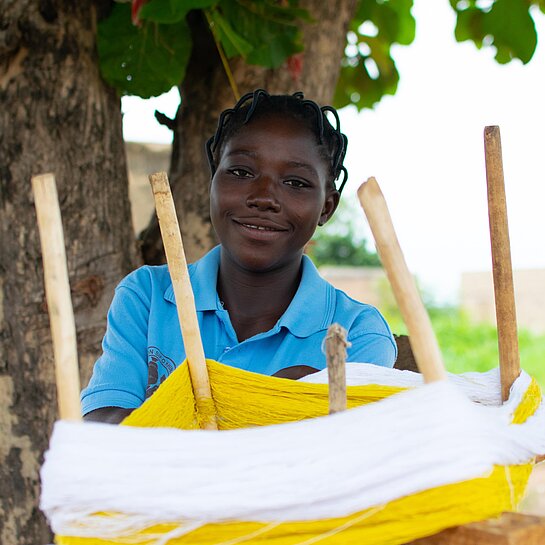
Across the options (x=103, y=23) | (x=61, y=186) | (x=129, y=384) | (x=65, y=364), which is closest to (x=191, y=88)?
(x=103, y=23)

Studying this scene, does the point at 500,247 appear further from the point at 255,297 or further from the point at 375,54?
the point at 375,54

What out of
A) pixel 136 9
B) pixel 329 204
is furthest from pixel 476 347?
pixel 329 204

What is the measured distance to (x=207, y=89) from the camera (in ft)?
8.09

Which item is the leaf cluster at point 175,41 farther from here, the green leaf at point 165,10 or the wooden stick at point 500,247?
the wooden stick at point 500,247

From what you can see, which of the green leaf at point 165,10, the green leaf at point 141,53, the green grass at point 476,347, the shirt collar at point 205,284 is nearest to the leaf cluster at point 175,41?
the green leaf at point 141,53

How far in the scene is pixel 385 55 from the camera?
3.16 meters

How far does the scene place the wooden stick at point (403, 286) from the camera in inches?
34.7

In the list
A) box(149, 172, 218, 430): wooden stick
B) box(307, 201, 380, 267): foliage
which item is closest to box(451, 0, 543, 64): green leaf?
box(149, 172, 218, 430): wooden stick

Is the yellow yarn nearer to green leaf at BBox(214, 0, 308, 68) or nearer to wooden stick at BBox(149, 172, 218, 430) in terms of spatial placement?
wooden stick at BBox(149, 172, 218, 430)

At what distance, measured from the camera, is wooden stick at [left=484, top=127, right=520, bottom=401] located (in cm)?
111

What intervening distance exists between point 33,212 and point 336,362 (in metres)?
1.42

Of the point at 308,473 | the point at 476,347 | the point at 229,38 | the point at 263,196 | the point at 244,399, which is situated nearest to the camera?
the point at 308,473

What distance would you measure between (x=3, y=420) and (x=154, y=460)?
4.60ft

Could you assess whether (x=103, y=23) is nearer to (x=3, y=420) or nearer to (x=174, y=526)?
(x=3, y=420)
